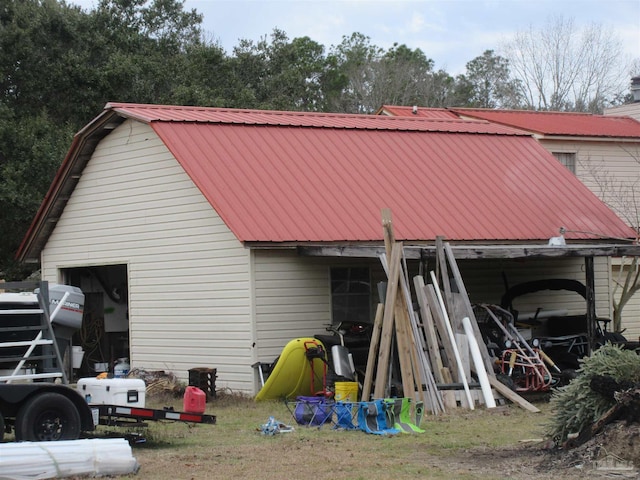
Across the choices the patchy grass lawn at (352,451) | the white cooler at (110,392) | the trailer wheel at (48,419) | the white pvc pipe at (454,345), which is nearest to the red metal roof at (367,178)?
the white pvc pipe at (454,345)

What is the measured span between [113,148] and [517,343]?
29.9 ft

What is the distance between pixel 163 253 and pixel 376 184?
14.4 ft

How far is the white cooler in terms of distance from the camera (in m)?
12.1

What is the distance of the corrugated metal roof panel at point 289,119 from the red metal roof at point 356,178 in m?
0.04

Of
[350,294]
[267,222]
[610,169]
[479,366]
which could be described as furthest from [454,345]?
[610,169]

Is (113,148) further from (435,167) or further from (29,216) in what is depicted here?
(29,216)

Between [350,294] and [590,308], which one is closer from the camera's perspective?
[590,308]

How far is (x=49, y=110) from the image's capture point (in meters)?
31.2

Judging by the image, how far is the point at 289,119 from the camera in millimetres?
21328

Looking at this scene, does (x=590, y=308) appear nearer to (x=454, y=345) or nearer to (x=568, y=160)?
(x=454, y=345)

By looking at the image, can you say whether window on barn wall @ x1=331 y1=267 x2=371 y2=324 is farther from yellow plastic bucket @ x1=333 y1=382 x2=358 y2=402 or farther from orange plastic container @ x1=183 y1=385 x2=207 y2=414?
orange plastic container @ x1=183 y1=385 x2=207 y2=414

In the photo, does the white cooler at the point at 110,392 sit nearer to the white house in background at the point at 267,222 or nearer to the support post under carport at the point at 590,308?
the white house in background at the point at 267,222

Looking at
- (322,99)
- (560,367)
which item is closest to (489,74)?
(322,99)

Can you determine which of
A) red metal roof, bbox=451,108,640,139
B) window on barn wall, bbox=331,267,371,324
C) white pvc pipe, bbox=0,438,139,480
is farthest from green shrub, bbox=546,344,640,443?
red metal roof, bbox=451,108,640,139
